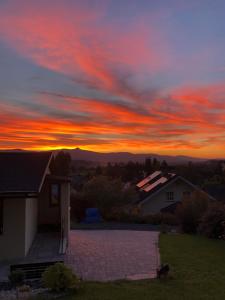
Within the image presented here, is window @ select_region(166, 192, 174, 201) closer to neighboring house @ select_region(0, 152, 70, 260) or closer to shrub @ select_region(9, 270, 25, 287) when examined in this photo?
neighboring house @ select_region(0, 152, 70, 260)

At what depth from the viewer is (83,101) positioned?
71.6 feet

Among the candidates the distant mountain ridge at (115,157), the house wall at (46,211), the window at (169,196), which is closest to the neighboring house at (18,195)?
the house wall at (46,211)

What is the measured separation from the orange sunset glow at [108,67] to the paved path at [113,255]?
24.0ft

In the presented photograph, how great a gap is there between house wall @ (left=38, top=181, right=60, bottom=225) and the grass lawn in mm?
6644

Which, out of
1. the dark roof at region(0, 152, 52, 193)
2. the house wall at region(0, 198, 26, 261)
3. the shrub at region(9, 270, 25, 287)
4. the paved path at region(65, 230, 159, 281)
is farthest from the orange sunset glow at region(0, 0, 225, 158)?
the shrub at region(9, 270, 25, 287)

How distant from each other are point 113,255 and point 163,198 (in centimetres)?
2685

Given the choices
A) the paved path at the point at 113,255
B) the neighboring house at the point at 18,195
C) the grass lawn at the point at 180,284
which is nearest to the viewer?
the grass lawn at the point at 180,284

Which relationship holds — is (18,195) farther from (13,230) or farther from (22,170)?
(22,170)

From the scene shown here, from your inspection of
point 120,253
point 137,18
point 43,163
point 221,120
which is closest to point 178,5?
point 137,18

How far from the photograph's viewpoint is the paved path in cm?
1169

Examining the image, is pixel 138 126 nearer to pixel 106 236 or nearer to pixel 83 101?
pixel 83 101

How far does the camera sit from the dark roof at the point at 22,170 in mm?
13445

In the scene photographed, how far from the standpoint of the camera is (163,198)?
134 ft

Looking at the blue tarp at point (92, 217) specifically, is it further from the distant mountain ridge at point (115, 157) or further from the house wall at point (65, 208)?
the distant mountain ridge at point (115, 157)
